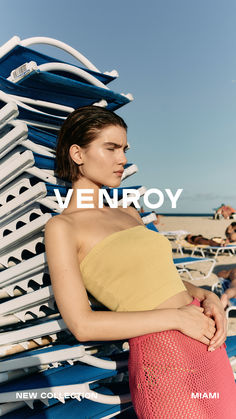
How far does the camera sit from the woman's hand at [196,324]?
4.96 feet

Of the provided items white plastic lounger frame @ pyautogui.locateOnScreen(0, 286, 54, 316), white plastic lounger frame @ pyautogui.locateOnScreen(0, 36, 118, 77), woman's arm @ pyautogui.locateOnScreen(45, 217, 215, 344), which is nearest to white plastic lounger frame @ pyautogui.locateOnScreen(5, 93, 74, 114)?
white plastic lounger frame @ pyautogui.locateOnScreen(0, 36, 118, 77)

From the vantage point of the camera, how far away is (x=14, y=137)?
7.32ft

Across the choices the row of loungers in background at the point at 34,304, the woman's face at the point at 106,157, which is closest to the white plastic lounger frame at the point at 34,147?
the row of loungers in background at the point at 34,304

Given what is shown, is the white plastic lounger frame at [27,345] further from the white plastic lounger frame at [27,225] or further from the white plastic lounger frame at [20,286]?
the white plastic lounger frame at [27,225]

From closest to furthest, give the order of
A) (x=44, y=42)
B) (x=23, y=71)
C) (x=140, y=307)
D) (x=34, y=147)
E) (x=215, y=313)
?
(x=140, y=307) < (x=215, y=313) < (x=34, y=147) < (x=23, y=71) < (x=44, y=42)

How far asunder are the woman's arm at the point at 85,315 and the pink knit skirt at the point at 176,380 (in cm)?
6

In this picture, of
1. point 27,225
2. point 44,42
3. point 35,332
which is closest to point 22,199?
point 27,225

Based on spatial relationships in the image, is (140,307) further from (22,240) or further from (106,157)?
(22,240)

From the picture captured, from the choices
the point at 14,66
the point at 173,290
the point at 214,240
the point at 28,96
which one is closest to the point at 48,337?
the point at 173,290

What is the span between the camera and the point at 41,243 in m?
2.21

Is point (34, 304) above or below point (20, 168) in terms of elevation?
below

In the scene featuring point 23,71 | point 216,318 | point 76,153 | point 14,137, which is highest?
point 23,71

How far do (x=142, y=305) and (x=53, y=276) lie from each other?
412mm

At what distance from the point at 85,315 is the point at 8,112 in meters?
1.44
